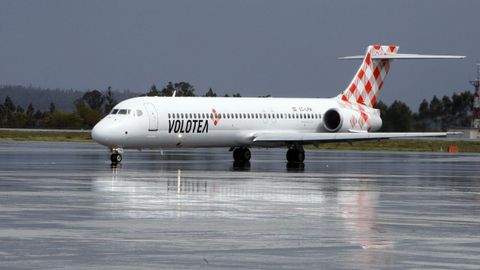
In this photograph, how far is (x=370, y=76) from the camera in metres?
52.6

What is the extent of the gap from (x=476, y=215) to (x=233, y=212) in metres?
4.18

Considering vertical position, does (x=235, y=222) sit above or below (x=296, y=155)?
below

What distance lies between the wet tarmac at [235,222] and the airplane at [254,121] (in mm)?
10684

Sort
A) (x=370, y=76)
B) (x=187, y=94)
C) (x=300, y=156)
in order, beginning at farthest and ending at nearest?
(x=187, y=94) < (x=370, y=76) < (x=300, y=156)

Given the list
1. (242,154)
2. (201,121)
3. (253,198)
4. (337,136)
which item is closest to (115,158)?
(201,121)

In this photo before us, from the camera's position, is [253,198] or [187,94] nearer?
[253,198]

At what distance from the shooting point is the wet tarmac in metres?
13.3

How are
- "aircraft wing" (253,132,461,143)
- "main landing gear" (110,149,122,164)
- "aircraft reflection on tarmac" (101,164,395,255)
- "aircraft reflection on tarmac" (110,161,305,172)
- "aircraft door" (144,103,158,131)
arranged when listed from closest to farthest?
"aircraft reflection on tarmac" (101,164,395,255) → "aircraft reflection on tarmac" (110,161,305,172) → "main landing gear" (110,149,122,164) → "aircraft door" (144,103,158,131) → "aircraft wing" (253,132,461,143)

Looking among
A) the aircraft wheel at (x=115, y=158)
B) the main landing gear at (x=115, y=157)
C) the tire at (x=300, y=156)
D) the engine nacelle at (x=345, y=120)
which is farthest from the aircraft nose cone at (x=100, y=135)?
the engine nacelle at (x=345, y=120)

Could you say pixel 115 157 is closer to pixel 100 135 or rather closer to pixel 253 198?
pixel 100 135

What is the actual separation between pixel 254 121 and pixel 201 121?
3.28m

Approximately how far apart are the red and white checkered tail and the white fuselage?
215 cm

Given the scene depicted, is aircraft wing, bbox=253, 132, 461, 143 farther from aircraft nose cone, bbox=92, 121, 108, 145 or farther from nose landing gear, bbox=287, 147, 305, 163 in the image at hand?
aircraft nose cone, bbox=92, 121, 108, 145

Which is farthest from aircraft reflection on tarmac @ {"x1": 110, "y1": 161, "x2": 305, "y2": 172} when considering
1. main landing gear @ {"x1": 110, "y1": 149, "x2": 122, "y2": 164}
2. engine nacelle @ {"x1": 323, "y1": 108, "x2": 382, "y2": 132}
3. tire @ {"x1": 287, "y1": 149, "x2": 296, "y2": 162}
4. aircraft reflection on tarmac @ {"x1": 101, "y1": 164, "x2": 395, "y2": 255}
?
engine nacelle @ {"x1": 323, "y1": 108, "x2": 382, "y2": 132}
